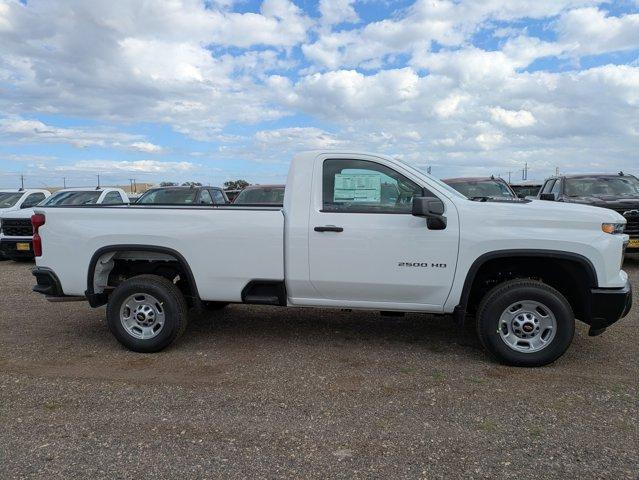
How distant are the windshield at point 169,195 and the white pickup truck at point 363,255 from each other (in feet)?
24.4

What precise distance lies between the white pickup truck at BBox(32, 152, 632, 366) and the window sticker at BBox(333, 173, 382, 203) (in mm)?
10

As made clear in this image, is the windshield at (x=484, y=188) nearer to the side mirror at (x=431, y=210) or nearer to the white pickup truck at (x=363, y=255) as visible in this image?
the white pickup truck at (x=363, y=255)

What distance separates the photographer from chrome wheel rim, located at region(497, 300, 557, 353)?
178 inches

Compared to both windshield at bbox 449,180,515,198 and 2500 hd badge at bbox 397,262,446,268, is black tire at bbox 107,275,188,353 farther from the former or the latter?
windshield at bbox 449,180,515,198

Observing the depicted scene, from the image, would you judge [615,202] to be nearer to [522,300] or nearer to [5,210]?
[522,300]

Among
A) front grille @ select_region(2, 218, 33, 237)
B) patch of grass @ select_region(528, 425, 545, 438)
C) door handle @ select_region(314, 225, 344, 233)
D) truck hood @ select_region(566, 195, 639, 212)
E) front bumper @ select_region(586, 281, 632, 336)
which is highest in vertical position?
truck hood @ select_region(566, 195, 639, 212)

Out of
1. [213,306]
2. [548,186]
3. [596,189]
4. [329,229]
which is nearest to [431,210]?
[329,229]

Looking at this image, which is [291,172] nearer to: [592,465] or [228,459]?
[228,459]

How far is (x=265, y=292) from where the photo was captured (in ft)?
16.3

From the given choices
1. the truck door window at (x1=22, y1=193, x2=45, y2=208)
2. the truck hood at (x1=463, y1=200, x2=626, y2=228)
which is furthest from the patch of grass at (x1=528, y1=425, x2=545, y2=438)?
the truck door window at (x1=22, y1=193, x2=45, y2=208)

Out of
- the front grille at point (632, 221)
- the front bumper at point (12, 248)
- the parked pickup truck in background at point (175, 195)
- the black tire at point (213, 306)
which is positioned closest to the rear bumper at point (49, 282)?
the black tire at point (213, 306)

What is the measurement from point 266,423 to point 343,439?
576 mm

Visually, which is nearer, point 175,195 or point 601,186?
point 601,186

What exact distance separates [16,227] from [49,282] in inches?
292
